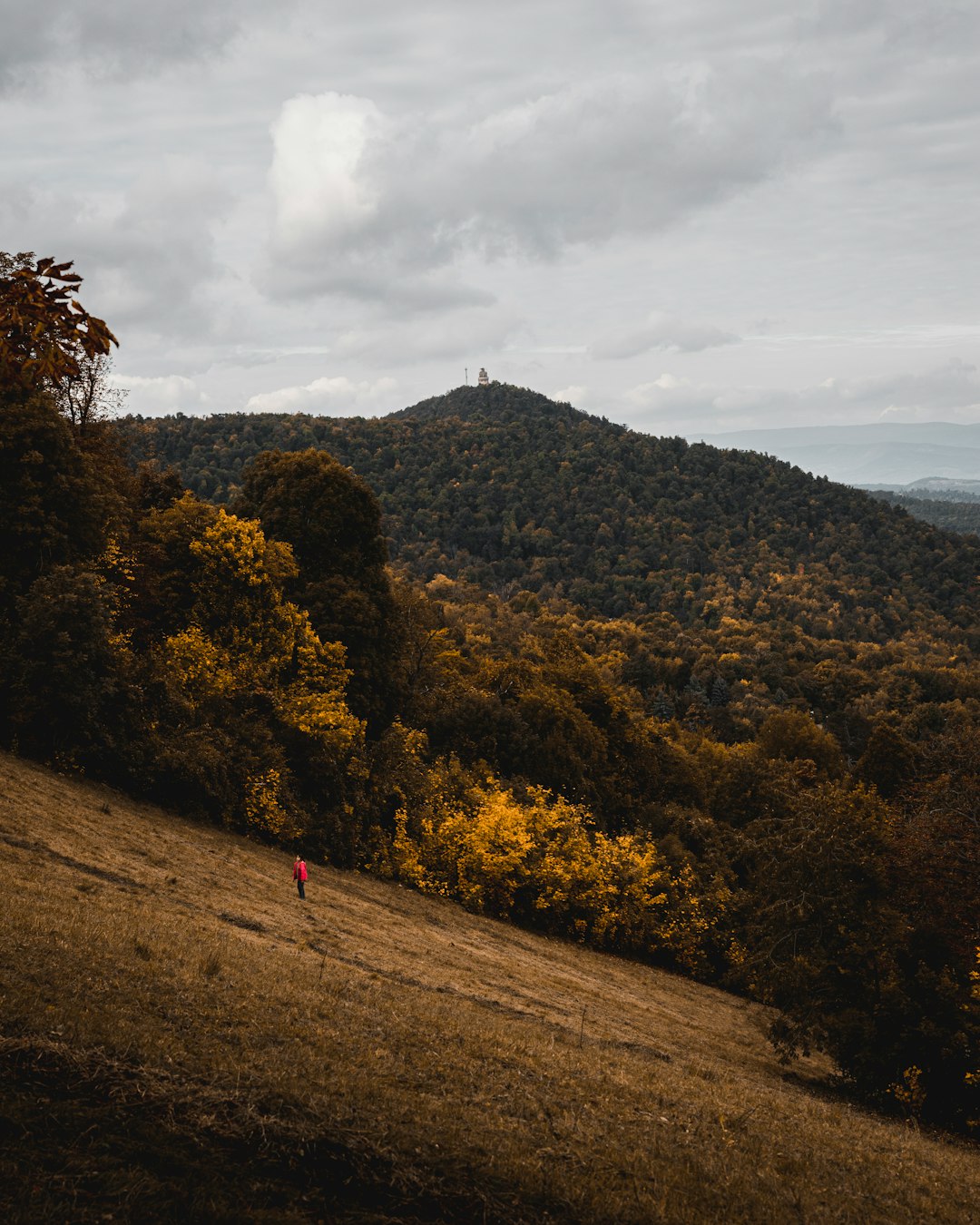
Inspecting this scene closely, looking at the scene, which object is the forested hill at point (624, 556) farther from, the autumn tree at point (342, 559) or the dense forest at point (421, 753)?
the autumn tree at point (342, 559)

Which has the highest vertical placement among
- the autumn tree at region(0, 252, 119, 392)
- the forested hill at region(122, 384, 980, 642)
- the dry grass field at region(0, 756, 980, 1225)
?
the forested hill at region(122, 384, 980, 642)

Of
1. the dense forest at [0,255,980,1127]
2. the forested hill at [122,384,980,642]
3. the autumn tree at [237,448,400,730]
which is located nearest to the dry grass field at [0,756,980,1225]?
the dense forest at [0,255,980,1127]

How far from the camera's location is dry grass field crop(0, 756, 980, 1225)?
25.3ft

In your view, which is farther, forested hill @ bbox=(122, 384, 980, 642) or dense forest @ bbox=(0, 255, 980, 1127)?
forested hill @ bbox=(122, 384, 980, 642)

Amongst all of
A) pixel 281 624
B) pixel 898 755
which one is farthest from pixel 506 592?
pixel 281 624

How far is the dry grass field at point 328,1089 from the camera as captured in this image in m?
7.72

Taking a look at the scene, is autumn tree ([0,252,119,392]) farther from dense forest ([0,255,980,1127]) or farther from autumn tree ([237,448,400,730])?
autumn tree ([237,448,400,730])

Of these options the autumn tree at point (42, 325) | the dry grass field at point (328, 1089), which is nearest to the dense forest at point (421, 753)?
the autumn tree at point (42, 325)

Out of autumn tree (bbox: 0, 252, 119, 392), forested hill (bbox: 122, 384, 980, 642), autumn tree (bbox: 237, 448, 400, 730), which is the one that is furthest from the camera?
forested hill (bbox: 122, 384, 980, 642)

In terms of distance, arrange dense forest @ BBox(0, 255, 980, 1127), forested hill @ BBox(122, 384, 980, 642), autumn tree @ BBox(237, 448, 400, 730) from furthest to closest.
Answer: forested hill @ BBox(122, 384, 980, 642) → autumn tree @ BBox(237, 448, 400, 730) → dense forest @ BBox(0, 255, 980, 1127)

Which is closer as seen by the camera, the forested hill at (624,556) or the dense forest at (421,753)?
the dense forest at (421,753)

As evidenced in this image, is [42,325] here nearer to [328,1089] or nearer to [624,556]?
[328,1089]

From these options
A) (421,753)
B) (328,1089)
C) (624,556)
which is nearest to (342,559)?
(421,753)

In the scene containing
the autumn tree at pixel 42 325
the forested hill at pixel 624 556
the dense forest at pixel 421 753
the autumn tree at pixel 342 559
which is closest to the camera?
the autumn tree at pixel 42 325
